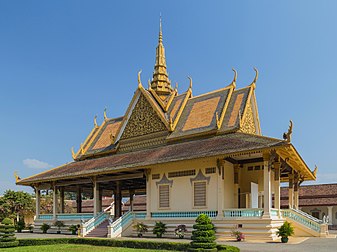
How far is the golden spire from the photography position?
29.9m

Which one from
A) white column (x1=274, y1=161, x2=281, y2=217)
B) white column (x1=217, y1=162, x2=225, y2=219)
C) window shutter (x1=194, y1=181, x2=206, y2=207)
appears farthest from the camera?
window shutter (x1=194, y1=181, x2=206, y2=207)

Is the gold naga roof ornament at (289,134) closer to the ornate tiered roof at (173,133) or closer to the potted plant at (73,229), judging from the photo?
the ornate tiered roof at (173,133)

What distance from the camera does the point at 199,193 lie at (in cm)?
1936

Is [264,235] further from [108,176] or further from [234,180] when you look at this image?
[108,176]

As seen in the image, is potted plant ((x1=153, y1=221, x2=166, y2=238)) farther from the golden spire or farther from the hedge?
the golden spire

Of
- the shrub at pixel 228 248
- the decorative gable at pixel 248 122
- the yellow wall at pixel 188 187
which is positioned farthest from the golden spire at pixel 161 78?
the shrub at pixel 228 248

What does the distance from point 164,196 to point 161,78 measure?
12038 mm

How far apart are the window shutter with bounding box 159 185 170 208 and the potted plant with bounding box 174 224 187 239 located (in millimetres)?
1558

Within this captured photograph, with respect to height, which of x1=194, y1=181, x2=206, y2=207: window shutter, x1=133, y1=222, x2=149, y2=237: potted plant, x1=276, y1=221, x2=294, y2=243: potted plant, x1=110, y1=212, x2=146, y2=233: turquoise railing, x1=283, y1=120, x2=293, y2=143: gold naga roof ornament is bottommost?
x1=133, y1=222, x2=149, y2=237: potted plant

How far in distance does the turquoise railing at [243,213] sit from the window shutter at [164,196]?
350cm

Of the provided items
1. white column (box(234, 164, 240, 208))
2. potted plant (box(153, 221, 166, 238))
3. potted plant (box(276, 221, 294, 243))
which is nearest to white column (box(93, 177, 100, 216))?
potted plant (box(153, 221, 166, 238))

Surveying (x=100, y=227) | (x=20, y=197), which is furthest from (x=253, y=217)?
(x=20, y=197)

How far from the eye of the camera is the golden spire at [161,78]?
29902mm

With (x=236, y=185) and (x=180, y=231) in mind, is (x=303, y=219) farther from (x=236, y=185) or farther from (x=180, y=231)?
(x=180, y=231)
